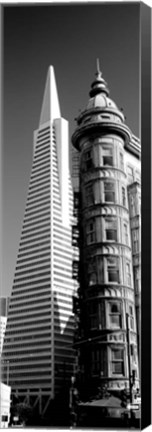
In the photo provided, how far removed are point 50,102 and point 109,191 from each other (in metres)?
2.15

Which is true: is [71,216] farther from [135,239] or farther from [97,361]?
[97,361]

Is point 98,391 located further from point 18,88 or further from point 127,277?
point 18,88

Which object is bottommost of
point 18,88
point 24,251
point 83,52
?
point 24,251

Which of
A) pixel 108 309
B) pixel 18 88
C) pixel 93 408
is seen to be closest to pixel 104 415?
pixel 93 408

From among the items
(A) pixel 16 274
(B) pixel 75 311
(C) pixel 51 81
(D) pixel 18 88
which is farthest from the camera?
(B) pixel 75 311

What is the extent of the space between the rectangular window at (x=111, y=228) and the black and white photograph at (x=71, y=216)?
0.06 feet

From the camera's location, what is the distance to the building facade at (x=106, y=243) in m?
11.2

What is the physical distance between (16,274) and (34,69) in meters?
3.58

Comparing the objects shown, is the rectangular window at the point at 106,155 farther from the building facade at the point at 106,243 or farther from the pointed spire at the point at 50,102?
the pointed spire at the point at 50,102

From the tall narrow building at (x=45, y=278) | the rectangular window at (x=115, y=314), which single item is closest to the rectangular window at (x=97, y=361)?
the tall narrow building at (x=45, y=278)

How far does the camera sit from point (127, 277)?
1177 cm

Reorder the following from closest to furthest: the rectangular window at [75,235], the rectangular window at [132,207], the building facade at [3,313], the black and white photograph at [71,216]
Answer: the black and white photograph at [71,216] < the building facade at [3,313] < the rectangular window at [132,207] < the rectangular window at [75,235]

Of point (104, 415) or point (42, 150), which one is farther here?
point (42, 150)

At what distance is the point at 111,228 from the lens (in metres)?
11.9
